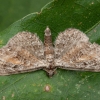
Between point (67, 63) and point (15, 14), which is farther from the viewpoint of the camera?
point (15, 14)

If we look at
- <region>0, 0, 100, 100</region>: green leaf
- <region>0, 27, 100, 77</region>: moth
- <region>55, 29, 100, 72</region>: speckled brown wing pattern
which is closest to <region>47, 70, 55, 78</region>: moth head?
<region>0, 27, 100, 77</region>: moth

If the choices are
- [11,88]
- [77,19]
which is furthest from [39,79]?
[77,19]

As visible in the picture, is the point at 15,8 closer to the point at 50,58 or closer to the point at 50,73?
the point at 50,58

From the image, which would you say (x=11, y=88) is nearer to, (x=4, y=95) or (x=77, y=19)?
(x=4, y=95)

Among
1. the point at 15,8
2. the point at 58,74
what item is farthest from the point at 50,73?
the point at 15,8

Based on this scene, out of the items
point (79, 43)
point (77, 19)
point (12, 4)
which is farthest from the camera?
point (12, 4)
